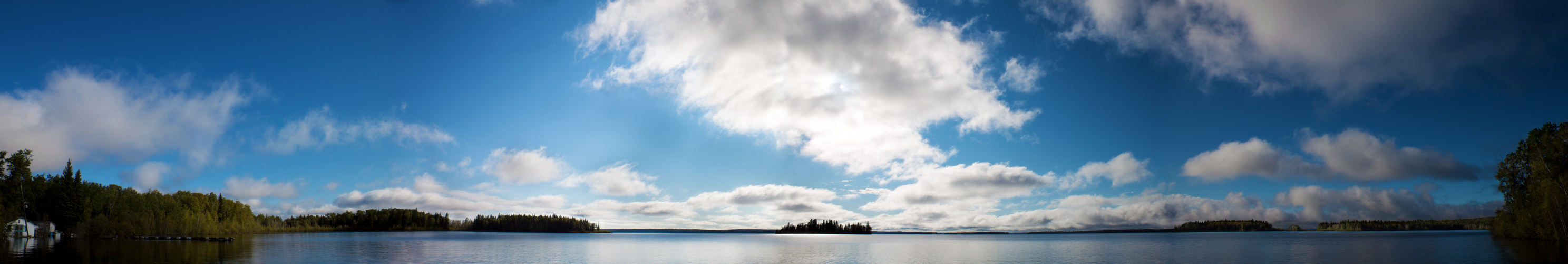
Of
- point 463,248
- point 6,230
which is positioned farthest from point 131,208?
point 463,248

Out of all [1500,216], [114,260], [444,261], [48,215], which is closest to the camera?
[114,260]

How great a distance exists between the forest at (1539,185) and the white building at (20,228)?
19739 cm

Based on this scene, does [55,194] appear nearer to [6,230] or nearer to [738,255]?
[6,230]

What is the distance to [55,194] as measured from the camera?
113375 millimetres

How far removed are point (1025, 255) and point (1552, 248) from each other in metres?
46.4

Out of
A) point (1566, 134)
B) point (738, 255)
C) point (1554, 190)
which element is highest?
point (1566, 134)

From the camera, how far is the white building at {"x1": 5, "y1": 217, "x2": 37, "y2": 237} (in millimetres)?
96625

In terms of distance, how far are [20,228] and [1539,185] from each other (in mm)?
203695

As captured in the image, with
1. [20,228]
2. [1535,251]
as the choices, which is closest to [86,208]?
[20,228]

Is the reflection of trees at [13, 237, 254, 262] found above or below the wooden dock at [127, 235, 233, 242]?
above

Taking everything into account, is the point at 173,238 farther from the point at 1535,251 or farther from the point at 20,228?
the point at 1535,251

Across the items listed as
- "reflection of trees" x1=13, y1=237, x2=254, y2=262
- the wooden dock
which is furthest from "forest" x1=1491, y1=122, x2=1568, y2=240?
the wooden dock

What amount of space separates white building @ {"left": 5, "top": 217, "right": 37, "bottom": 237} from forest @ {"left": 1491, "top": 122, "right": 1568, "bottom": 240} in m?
197

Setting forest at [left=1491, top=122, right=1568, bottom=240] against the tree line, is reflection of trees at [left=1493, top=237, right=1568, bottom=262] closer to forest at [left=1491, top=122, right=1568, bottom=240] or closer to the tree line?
forest at [left=1491, top=122, right=1568, bottom=240]
